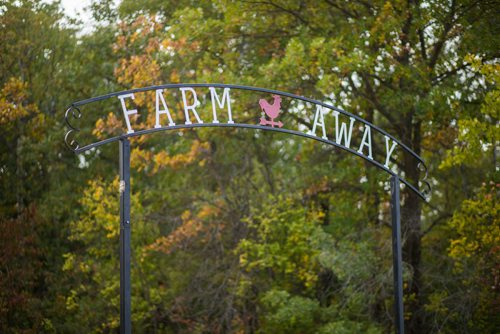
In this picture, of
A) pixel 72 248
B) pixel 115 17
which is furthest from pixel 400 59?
pixel 72 248

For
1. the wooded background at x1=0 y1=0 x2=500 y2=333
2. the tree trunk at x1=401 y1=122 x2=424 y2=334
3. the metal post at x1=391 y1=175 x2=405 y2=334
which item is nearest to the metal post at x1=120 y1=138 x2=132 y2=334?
the metal post at x1=391 y1=175 x2=405 y2=334

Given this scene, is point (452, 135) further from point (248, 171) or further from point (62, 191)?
point (62, 191)

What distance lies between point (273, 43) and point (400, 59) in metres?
3.05

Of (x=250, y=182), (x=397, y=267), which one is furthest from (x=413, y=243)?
(x=397, y=267)

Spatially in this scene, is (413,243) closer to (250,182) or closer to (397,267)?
(250,182)

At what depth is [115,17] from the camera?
711 inches

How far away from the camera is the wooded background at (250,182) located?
1253 centimetres

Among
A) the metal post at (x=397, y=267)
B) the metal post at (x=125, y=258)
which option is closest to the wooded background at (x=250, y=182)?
the metal post at (x=397, y=267)

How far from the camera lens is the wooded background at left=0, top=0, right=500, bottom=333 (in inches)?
493

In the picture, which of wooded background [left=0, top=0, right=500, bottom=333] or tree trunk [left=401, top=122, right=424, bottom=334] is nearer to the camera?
wooded background [left=0, top=0, right=500, bottom=333]

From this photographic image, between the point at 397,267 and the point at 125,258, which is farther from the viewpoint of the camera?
the point at 397,267

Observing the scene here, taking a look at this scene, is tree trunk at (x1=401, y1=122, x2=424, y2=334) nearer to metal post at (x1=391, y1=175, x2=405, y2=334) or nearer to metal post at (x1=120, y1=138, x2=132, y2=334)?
metal post at (x1=391, y1=175, x2=405, y2=334)

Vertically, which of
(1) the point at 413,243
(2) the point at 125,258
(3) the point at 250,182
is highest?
(3) the point at 250,182

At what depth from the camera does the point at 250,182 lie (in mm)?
16359
